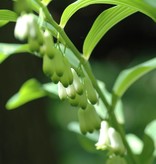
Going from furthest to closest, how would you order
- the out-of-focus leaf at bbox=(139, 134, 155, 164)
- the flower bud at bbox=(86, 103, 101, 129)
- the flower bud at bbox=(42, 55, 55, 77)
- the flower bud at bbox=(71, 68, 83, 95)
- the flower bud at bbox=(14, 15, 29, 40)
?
the out-of-focus leaf at bbox=(139, 134, 155, 164) → the flower bud at bbox=(86, 103, 101, 129) → the flower bud at bbox=(71, 68, 83, 95) → the flower bud at bbox=(42, 55, 55, 77) → the flower bud at bbox=(14, 15, 29, 40)

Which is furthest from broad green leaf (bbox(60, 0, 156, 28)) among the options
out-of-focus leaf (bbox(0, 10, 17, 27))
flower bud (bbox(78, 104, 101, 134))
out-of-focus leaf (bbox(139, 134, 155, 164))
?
out-of-focus leaf (bbox(139, 134, 155, 164))

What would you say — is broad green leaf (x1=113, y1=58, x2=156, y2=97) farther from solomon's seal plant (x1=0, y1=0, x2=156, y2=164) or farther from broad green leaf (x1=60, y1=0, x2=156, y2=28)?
broad green leaf (x1=60, y1=0, x2=156, y2=28)

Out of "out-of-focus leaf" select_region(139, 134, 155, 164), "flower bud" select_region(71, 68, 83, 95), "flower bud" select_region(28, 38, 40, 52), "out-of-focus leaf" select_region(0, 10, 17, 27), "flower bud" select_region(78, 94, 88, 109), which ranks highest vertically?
"flower bud" select_region(28, 38, 40, 52)

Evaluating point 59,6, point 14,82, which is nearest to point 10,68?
point 14,82

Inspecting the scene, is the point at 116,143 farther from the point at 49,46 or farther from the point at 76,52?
the point at 49,46

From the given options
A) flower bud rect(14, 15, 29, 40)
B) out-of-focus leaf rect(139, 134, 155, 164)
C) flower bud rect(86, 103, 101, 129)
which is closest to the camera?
flower bud rect(14, 15, 29, 40)

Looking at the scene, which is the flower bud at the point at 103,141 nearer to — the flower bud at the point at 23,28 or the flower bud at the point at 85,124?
the flower bud at the point at 85,124

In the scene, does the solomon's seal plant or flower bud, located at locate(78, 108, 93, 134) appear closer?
the solomon's seal plant

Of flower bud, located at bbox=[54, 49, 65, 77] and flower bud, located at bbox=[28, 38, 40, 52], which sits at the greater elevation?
flower bud, located at bbox=[28, 38, 40, 52]
